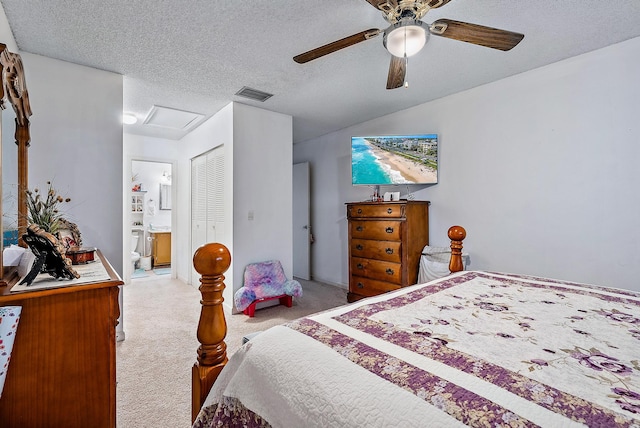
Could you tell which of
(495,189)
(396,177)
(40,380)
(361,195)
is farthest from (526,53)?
(40,380)

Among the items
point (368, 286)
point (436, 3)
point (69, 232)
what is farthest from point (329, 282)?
point (436, 3)

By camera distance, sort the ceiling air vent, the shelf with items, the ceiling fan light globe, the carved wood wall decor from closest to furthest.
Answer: the carved wood wall decor
the ceiling fan light globe
the ceiling air vent
the shelf with items

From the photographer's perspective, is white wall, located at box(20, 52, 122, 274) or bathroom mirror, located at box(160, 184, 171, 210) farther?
bathroom mirror, located at box(160, 184, 171, 210)

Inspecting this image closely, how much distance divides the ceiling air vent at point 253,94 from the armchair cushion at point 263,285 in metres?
1.91

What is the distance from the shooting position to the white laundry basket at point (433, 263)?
301cm

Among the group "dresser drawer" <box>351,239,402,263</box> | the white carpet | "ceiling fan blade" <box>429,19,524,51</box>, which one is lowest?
the white carpet

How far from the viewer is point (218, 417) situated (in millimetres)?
799

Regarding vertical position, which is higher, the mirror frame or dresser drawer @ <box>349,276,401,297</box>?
the mirror frame

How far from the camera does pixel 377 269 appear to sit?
3387 millimetres

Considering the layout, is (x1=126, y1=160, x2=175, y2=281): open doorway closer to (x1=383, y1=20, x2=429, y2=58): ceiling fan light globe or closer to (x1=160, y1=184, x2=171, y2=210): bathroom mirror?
(x1=160, y1=184, x2=171, y2=210): bathroom mirror

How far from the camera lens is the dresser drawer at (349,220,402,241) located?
321cm

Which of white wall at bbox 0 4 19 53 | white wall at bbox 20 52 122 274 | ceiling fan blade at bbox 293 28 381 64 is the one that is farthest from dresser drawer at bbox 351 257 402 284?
white wall at bbox 0 4 19 53

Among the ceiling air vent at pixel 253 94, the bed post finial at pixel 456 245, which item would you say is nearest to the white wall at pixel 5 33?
the ceiling air vent at pixel 253 94

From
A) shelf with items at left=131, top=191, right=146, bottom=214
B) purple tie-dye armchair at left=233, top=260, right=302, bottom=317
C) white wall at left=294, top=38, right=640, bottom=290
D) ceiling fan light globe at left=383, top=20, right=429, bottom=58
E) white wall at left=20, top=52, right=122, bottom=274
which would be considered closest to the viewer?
ceiling fan light globe at left=383, top=20, right=429, bottom=58
